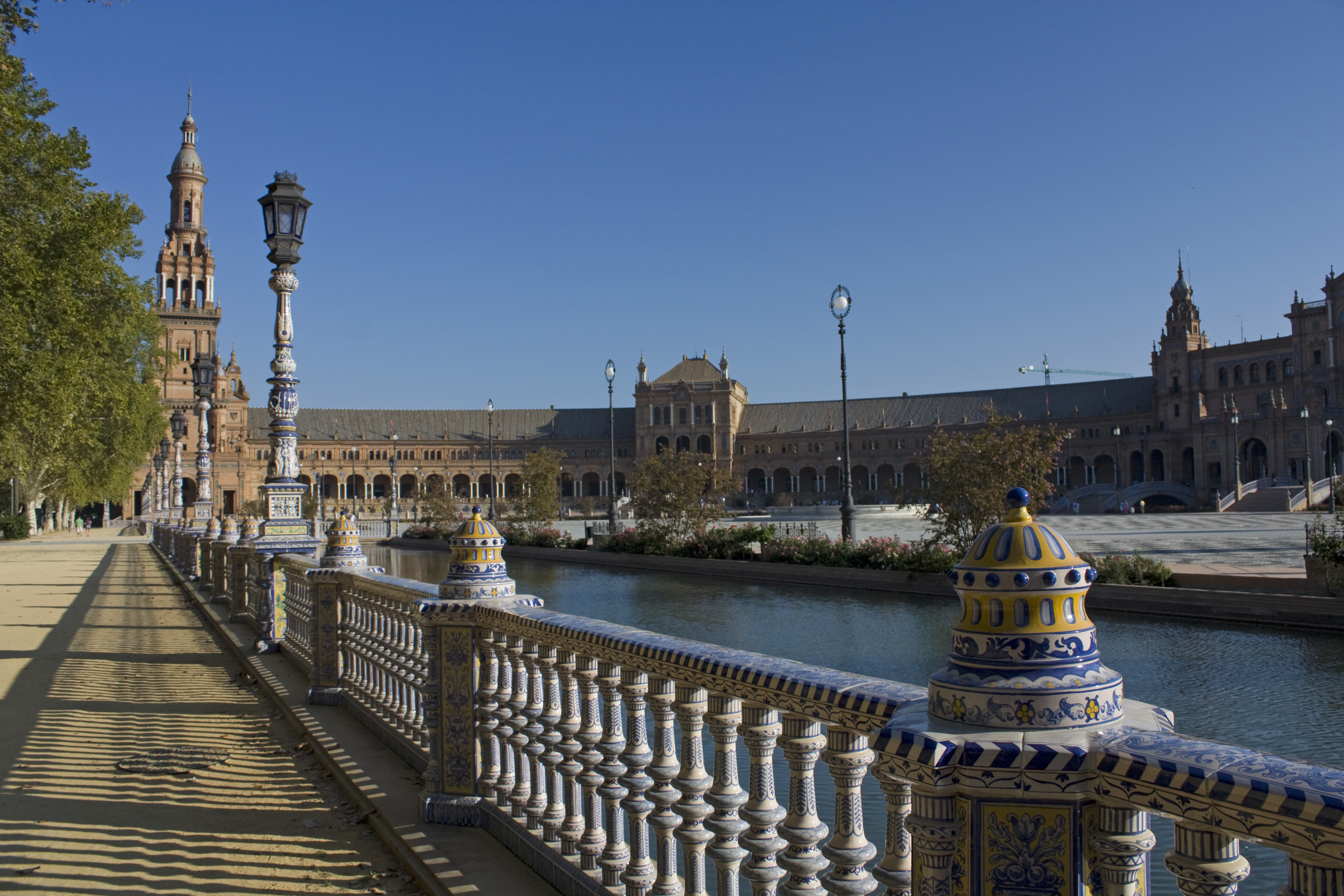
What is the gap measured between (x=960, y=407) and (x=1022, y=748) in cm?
11482

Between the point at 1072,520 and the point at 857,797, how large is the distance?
170ft

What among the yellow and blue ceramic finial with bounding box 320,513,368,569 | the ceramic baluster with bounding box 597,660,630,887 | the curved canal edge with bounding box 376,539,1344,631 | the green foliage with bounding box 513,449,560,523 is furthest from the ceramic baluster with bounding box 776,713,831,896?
the green foliage with bounding box 513,449,560,523

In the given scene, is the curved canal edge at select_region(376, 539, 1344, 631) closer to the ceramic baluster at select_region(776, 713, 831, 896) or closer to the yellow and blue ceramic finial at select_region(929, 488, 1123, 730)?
the ceramic baluster at select_region(776, 713, 831, 896)

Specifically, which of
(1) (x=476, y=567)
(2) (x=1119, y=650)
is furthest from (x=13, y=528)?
(1) (x=476, y=567)

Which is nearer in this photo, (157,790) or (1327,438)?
(157,790)

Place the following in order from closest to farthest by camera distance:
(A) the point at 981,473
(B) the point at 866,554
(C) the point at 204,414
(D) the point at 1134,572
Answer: (D) the point at 1134,572 → (A) the point at 981,473 → (B) the point at 866,554 → (C) the point at 204,414

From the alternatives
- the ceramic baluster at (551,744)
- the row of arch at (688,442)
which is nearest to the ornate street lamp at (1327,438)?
the row of arch at (688,442)

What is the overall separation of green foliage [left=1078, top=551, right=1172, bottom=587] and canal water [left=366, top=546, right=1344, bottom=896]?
97 centimetres

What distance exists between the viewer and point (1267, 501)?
188 feet

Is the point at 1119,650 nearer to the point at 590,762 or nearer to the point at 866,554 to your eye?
the point at 866,554

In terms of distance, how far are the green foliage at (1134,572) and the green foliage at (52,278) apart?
19012 millimetres

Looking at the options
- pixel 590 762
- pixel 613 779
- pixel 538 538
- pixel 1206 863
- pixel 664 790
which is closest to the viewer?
pixel 1206 863

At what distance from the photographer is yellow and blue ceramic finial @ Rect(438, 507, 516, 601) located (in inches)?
192

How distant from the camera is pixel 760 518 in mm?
59938
